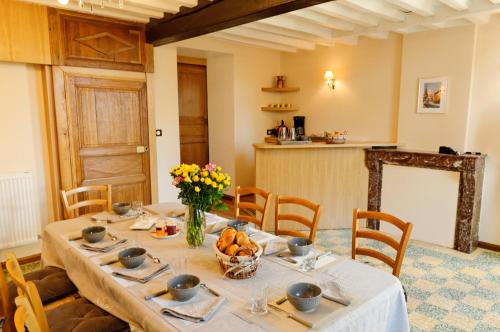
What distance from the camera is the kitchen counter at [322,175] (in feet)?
14.1

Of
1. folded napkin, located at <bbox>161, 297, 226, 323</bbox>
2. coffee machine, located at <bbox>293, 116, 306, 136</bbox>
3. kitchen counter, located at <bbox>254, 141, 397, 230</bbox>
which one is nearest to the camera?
folded napkin, located at <bbox>161, 297, 226, 323</bbox>

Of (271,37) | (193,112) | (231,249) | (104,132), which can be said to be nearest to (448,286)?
(231,249)

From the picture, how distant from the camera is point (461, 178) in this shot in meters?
3.76

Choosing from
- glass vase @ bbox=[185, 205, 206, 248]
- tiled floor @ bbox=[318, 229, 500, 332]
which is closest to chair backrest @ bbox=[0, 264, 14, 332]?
glass vase @ bbox=[185, 205, 206, 248]

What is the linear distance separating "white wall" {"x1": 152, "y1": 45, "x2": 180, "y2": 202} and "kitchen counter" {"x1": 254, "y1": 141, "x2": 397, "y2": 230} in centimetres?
116

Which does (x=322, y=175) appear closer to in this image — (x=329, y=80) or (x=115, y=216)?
(x=329, y=80)

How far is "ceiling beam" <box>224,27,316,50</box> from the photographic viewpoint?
433 cm

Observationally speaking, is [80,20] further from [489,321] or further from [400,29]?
[489,321]

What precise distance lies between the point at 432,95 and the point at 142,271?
12.6 feet

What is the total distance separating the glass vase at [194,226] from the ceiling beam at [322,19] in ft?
8.12

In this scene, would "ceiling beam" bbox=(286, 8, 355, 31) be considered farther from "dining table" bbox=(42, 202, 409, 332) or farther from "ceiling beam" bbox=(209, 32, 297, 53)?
"dining table" bbox=(42, 202, 409, 332)

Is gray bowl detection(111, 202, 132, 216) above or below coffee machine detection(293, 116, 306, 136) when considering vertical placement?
below

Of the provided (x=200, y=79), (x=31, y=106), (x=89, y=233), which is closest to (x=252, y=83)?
(x=200, y=79)

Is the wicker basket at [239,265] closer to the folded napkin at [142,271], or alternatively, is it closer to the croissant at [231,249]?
the croissant at [231,249]
